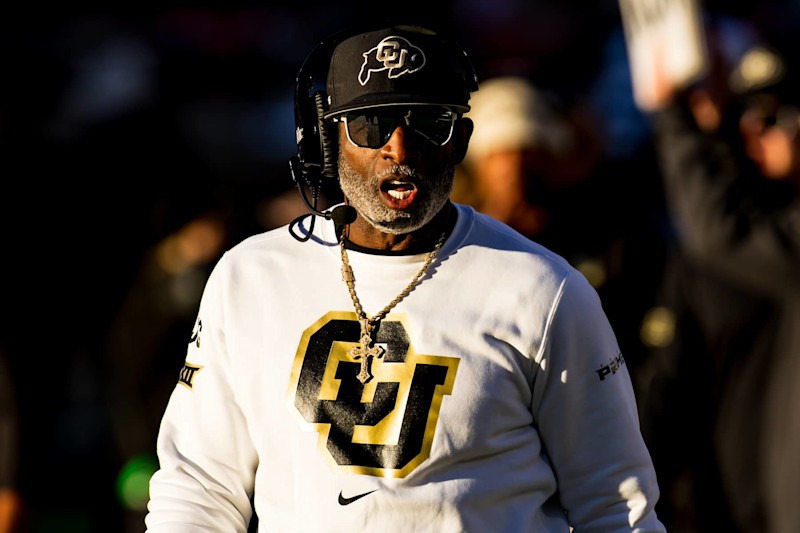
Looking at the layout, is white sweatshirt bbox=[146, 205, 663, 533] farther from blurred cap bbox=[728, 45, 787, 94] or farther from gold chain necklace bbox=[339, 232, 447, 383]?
blurred cap bbox=[728, 45, 787, 94]

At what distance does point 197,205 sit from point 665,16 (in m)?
3.23

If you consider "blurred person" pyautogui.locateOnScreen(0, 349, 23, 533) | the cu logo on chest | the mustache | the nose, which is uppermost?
the nose

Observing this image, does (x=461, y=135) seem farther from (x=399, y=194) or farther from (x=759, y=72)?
(x=759, y=72)

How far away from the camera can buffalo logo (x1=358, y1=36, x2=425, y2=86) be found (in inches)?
141

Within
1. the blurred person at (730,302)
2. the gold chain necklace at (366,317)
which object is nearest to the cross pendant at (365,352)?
the gold chain necklace at (366,317)

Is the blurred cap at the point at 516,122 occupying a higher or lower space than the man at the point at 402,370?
higher

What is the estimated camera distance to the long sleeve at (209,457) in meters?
3.62

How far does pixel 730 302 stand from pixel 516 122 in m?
1.50

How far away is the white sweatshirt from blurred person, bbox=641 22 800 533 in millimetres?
1867

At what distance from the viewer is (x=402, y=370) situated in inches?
137

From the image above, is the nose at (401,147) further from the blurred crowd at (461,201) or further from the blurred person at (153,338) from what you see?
the blurred person at (153,338)

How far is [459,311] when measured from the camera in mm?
3535

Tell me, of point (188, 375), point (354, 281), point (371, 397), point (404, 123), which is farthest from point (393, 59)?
point (188, 375)

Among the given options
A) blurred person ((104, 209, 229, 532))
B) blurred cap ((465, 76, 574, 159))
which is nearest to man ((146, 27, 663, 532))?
blurred cap ((465, 76, 574, 159))
